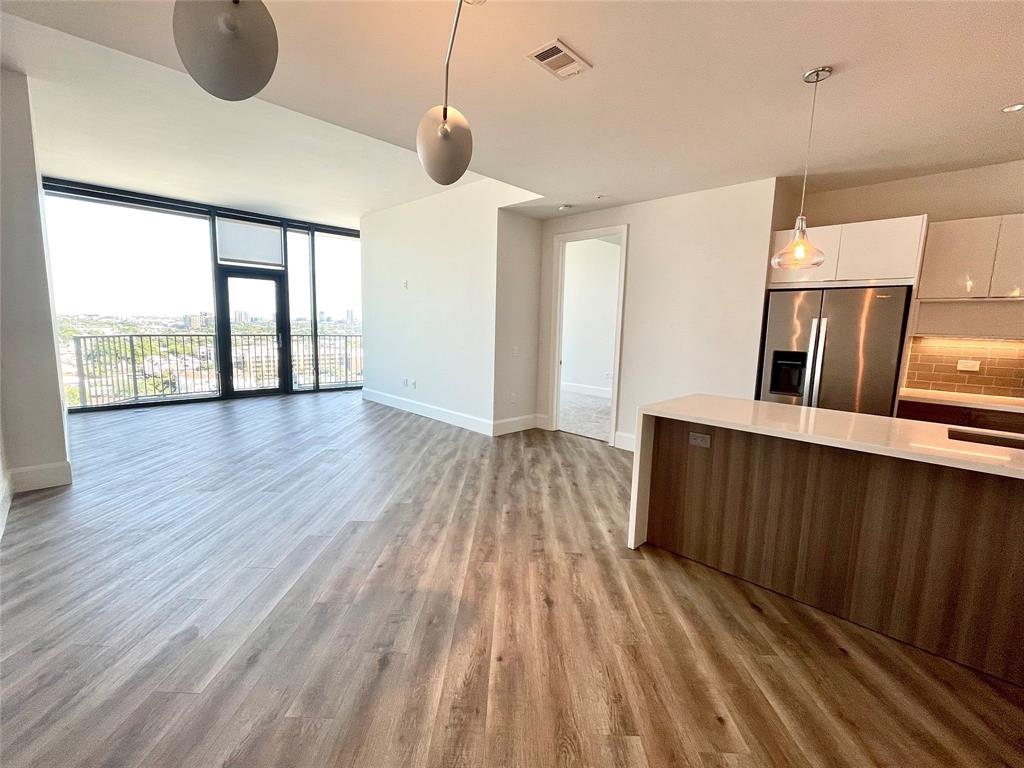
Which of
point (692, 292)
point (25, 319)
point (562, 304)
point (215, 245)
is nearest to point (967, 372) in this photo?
point (692, 292)

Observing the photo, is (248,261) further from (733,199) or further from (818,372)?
(818,372)

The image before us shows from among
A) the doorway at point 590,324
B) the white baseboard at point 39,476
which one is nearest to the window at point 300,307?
the white baseboard at point 39,476

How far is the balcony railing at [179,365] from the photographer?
5934mm

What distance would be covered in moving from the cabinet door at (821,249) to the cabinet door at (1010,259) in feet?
3.18

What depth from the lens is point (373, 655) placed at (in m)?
1.75

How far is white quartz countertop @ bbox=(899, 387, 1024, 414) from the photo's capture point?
3068 millimetres

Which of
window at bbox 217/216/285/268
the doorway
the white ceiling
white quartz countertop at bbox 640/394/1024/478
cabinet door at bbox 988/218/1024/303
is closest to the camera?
white quartz countertop at bbox 640/394/1024/478

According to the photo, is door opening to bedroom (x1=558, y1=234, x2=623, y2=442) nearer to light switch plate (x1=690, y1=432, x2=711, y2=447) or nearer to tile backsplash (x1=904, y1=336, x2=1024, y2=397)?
tile backsplash (x1=904, y1=336, x2=1024, y2=397)

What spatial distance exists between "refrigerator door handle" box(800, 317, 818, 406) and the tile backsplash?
0.96m

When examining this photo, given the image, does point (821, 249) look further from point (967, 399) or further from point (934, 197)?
point (967, 399)

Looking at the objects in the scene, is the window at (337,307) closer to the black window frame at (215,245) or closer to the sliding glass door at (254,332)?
the black window frame at (215,245)

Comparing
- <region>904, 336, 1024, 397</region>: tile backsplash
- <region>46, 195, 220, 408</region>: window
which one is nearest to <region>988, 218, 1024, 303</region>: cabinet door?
<region>904, 336, 1024, 397</region>: tile backsplash

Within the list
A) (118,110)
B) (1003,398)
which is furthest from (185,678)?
(1003,398)

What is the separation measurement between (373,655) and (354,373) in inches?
291
